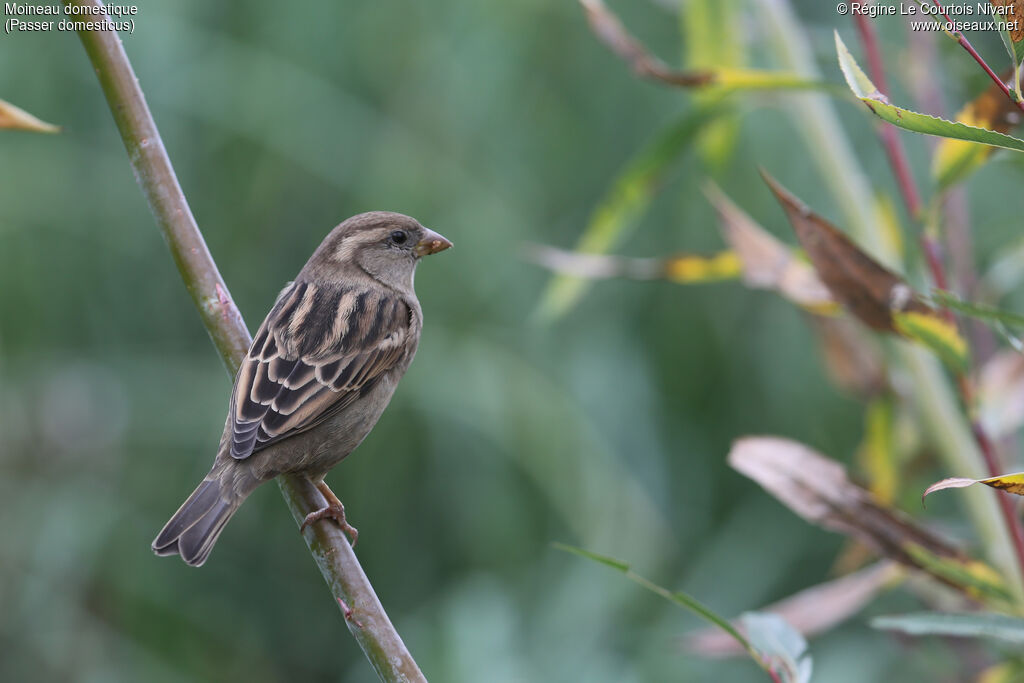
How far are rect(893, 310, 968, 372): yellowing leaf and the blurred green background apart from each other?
2113 millimetres

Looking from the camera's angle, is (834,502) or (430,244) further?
(430,244)

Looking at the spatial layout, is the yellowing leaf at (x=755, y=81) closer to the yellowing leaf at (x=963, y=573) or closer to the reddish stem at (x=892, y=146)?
the reddish stem at (x=892, y=146)

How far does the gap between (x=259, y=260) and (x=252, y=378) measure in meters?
2.38

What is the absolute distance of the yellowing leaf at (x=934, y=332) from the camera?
1521 millimetres

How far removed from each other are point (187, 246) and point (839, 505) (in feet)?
3.47

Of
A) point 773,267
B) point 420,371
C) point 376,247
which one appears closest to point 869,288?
point 773,267

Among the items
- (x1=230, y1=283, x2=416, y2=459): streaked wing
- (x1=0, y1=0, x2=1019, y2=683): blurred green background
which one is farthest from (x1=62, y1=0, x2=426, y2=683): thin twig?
(x1=0, y1=0, x2=1019, y2=683): blurred green background

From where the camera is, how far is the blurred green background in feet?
12.2

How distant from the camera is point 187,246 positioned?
1.46 meters

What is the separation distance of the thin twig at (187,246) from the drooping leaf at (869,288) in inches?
31.2

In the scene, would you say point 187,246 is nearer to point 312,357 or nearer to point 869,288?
point 312,357

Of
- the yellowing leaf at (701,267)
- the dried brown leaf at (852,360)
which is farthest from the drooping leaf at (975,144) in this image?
the dried brown leaf at (852,360)

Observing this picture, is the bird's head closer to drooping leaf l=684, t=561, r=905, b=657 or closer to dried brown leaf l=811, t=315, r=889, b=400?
dried brown leaf l=811, t=315, r=889, b=400

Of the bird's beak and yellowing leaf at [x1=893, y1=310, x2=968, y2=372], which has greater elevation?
yellowing leaf at [x1=893, y1=310, x2=968, y2=372]
